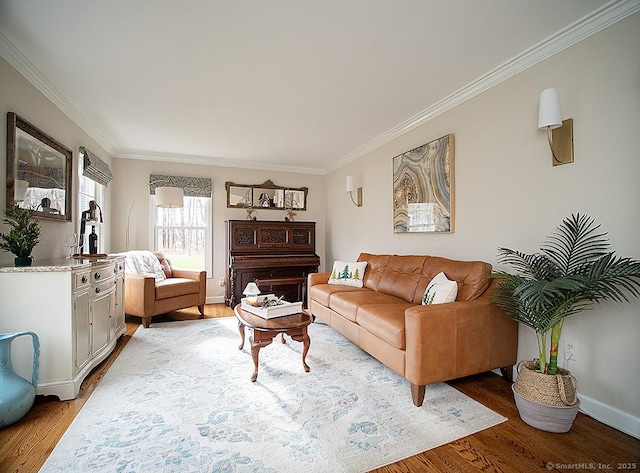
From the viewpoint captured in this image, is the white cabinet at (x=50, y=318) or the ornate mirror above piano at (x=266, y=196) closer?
the white cabinet at (x=50, y=318)

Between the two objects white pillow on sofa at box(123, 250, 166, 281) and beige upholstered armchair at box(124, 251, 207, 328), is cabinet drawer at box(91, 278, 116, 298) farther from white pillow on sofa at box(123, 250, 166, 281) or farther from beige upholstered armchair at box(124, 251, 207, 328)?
white pillow on sofa at box(123, 250, 166, 281)

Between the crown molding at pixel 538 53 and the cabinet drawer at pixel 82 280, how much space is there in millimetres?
3429

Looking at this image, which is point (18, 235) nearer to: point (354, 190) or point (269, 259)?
point (269, 259)

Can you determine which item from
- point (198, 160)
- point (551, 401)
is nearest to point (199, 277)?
point (198, 160)

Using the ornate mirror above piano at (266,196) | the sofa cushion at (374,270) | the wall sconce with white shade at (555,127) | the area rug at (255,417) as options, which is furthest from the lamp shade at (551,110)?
the ornate mirror above piano at (266,196)

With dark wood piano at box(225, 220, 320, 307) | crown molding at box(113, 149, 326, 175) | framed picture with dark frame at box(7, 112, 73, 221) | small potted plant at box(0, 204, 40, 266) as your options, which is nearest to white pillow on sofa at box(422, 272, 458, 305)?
dark wood piano at box(225, 220, 320, 307)

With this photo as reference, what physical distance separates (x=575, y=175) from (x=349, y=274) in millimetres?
2434

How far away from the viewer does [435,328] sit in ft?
6.76

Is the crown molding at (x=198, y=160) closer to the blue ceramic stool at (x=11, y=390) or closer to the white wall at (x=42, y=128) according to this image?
the white wall at (x=42, y=128)

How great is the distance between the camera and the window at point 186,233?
16.3 feet

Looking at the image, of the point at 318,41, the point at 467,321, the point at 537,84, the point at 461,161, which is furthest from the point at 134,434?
the point at 537,84

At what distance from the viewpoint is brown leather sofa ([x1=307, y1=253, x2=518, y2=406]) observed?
6.75 feet

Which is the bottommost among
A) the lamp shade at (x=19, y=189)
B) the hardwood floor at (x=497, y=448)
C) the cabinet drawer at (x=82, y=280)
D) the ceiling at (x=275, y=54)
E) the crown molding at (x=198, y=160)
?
the hardwood floor at (x=497, y=448)

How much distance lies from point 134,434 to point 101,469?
10.5 inches
